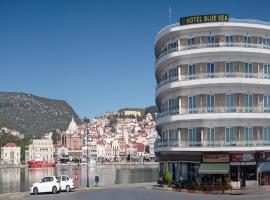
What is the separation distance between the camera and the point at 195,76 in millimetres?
61906

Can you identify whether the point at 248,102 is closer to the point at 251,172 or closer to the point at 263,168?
the point at 263,168

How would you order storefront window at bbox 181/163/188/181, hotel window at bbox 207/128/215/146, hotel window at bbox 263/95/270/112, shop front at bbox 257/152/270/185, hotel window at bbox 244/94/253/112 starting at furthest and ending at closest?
storefront window at bbox 181/163/188/181, hotel window at bbox 263/95/270/112, hotel window at bbox 244/94/253/112, shop front at bbox 257/152/270/185, hotel window at bbox 207/128/215/146

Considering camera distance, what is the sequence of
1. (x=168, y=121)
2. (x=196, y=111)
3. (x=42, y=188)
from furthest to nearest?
1. (x=168, y=121)
2. (x=196, y=111)
3. (x=42, y=188)

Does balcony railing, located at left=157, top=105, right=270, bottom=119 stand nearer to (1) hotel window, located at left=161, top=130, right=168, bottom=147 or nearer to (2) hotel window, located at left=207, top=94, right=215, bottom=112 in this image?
(2) hotel window, located at left=207, top=94, right=215, bottom=112

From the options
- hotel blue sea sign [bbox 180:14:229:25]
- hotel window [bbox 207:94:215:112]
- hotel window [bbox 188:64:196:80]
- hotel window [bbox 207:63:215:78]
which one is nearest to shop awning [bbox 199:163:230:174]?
hotel window [bbox 207:94:215:112]

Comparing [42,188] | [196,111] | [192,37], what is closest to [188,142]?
[196,111]

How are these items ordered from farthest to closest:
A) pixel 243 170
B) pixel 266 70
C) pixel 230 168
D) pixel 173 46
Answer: pixel 173 46
pixel 266 70
pixel 243 170
pixel 230 168

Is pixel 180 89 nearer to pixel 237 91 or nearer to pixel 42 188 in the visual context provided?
pixel 237 91

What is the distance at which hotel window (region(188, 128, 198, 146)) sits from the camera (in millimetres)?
61062

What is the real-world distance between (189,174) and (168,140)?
19.8ft

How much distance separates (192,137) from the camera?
61719 mm

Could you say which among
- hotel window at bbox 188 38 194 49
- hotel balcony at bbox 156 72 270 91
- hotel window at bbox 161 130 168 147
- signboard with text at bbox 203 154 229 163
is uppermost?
hotel window at bbox 188 38 194 49

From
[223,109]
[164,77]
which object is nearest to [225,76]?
[223,109]

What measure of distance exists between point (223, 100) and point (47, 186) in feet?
73.2
